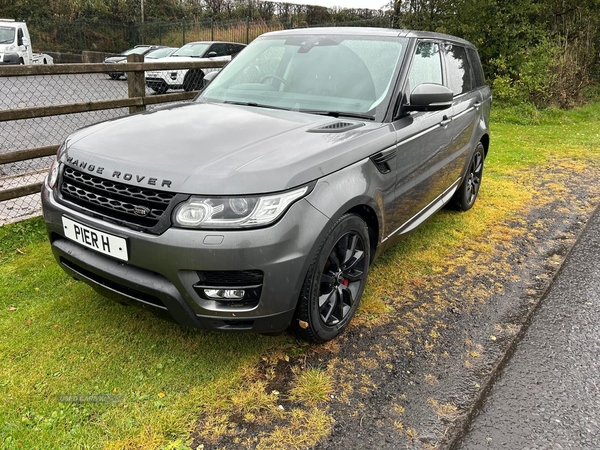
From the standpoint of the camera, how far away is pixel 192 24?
83.3 ft

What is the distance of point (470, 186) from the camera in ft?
17.3

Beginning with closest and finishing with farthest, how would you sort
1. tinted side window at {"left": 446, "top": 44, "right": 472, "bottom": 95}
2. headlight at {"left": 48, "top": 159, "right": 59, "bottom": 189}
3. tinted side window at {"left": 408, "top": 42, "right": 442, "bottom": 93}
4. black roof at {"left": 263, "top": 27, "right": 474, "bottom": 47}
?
1. headlight at {"left": 48, "top": 159, "right": 59, "bottom": 189}
2. tinted side window at {"left": 408, "top": 42, "right": 442, "bottom": 93}
3. black roof at {"left": 263, "top": 27, "right": 474, "bottom": 47}
4. tinted side window at {"left": 446, "top": 44, "right": 472, "bottom": 95}

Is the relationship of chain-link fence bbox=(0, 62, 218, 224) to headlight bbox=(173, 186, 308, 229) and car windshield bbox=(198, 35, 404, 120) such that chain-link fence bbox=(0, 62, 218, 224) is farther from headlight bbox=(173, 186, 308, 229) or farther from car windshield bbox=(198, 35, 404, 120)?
headlight bbox=(173, 186, 308, 229)

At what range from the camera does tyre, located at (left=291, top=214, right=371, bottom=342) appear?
2.46 m

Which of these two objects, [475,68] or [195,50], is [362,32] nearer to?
[475,68]

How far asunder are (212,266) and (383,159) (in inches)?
52.1

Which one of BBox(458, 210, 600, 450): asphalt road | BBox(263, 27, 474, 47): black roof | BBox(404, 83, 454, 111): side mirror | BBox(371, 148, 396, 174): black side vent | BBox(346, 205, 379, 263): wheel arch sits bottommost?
BBox(458, 210, 600, 450): asphalt road

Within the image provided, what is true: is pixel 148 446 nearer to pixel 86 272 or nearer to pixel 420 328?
pixel 86 272

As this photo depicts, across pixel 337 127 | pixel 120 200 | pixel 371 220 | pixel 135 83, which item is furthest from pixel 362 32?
pixel 135 83

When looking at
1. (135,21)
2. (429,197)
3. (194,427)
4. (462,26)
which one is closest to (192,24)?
(135,21)

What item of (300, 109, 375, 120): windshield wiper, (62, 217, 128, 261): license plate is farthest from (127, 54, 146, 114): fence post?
(62, 217, 128, 261): license plate

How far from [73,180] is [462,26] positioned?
12.9 metres

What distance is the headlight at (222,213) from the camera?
2150 mm

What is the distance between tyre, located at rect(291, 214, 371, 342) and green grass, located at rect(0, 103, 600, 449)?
0.24 metres
